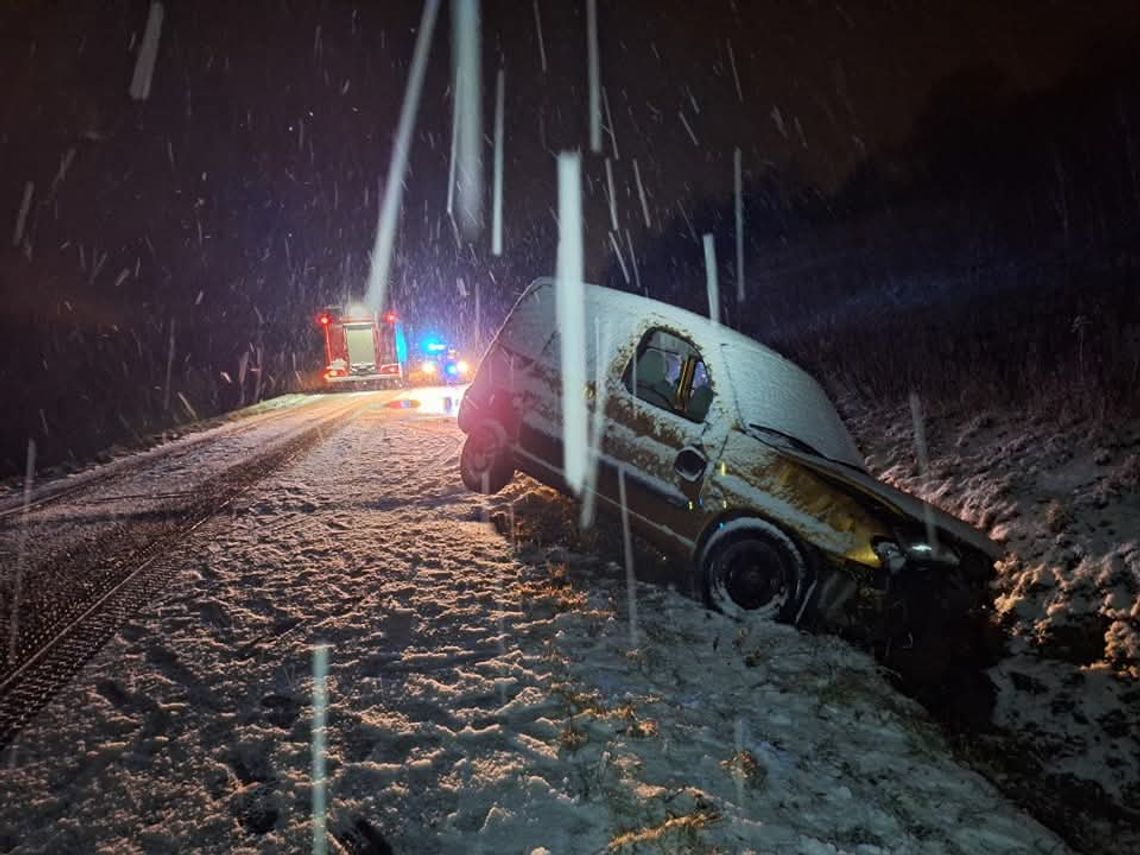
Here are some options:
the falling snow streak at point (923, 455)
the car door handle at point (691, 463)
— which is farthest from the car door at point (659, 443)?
the falling snow streak at point (923, 455)

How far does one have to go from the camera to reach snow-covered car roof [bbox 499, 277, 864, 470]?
4953 millimetres

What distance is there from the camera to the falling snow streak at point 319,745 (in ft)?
7.93

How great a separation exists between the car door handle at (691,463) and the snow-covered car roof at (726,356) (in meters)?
0.40

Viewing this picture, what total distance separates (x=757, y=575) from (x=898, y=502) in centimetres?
111

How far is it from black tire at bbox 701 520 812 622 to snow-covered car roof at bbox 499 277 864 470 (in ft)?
2.90

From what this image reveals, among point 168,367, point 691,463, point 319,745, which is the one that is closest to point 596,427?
point 691,463

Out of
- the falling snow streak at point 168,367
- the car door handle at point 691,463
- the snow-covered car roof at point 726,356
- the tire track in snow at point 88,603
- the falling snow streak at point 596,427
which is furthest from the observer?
the falling snow streak at point 168,367

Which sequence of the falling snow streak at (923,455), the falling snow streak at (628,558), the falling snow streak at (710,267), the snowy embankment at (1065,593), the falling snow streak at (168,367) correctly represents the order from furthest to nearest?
the falling snow streak at (710,267), the falling snow streak at (168,367), the falling snow streak at (628,558), the falling snow streak at (923,455), the snowy embankment at (1065,593)

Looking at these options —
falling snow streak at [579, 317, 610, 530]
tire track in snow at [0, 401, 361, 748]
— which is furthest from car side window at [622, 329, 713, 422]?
tire track in snow at [0, 401, 361, 748]

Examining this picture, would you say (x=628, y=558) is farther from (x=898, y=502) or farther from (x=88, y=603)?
(x=88, y=603)

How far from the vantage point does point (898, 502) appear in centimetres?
445

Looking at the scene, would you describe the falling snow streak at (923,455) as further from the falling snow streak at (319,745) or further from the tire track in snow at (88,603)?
the tire track in snow at (88,603)

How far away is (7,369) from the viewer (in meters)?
32.8

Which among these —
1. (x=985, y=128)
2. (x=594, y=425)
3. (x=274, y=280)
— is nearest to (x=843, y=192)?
(x=985, y=128)
